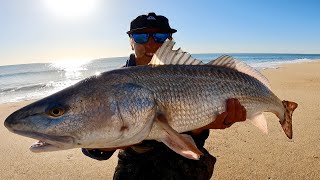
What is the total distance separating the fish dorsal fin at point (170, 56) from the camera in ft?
10.8

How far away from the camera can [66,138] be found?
259 centimetres

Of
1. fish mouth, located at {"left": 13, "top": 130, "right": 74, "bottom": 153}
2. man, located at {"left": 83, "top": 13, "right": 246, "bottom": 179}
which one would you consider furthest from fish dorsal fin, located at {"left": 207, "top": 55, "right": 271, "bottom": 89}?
fish mouth, located at {"left": 13, "top": 130, "right": 74, "bottom": 153}

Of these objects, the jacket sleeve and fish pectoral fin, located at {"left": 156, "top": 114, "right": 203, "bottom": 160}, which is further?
the jacket sleeve

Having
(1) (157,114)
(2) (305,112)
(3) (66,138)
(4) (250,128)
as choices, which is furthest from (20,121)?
(2) (305,112)

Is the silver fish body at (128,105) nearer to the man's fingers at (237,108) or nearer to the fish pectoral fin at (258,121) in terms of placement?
the man's fingers at (237,108)

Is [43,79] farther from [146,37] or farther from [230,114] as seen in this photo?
[230,114]

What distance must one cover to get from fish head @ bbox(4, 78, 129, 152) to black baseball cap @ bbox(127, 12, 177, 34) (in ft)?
7.00

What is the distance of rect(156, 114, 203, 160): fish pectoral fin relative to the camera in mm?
2811

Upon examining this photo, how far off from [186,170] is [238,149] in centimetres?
189

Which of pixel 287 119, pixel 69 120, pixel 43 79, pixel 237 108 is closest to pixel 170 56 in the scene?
pixel 237 108

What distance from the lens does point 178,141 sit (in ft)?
9.27

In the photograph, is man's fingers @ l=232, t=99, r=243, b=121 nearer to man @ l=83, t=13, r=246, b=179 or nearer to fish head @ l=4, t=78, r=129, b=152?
man @ l=83, t=13, r=246, b=179

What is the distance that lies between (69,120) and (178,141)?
90cm

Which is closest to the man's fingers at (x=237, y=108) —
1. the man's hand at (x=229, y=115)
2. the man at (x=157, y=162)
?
the man's hand at (x=229, y=115)
